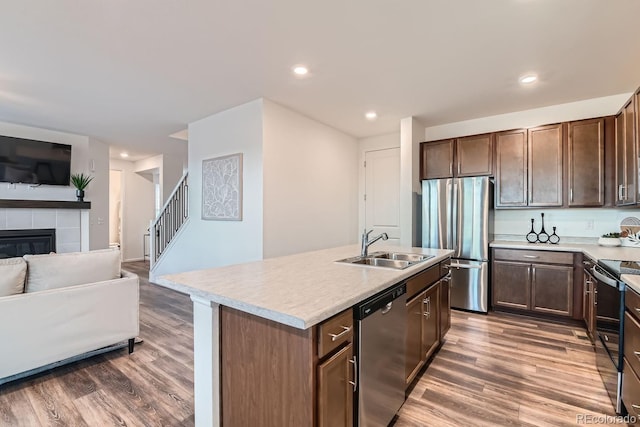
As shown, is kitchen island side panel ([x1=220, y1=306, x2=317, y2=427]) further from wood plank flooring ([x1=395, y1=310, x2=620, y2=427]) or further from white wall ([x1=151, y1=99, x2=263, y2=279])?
white wall ([x1=151, y1=99, x2=263, y2=279])

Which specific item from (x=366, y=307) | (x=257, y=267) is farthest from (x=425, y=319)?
(x=257, y=267)

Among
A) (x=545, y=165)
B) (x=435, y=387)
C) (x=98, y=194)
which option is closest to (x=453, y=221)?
(x=545, y=165)

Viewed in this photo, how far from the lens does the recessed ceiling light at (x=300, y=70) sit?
278 centimetres

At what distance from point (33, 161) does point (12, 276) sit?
12.2ft

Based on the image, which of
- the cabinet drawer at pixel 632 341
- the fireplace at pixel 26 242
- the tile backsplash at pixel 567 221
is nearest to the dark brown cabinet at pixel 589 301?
the cabinet drawer at pixel 632 341

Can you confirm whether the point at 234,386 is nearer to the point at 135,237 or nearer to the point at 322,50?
the point at 322,50

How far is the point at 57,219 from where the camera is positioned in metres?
5.13

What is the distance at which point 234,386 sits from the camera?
4.73 ft

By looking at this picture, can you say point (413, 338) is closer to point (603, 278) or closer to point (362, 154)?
point (603, 278)

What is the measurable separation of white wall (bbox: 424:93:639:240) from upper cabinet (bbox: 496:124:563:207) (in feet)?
0.89

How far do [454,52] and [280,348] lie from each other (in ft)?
8.52

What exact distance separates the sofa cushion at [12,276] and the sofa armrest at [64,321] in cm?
8

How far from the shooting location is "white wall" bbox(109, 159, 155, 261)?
746cm

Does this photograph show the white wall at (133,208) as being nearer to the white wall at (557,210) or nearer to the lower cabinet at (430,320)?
the white wall at (557,210)
